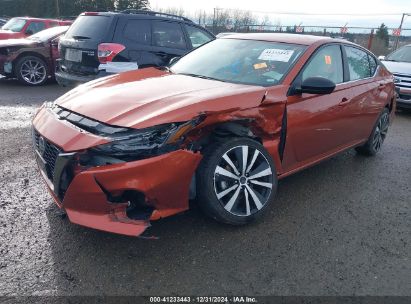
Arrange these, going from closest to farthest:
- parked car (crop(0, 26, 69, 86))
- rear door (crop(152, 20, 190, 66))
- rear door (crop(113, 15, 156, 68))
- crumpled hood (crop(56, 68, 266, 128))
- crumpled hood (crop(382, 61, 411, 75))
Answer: crumpled hood (crop(56, 68, 266, 128)), rear door (crop(113, 15, 156, 68)), rear door (crop(152, 20, 190, 66)), crumpled hood (crop(382, 61, 411, 75)), parked car (crop(0, 26, 69, 86))

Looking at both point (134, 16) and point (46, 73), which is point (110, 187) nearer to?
point (134, 16)

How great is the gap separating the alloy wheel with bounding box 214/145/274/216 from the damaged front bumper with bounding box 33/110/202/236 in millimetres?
324

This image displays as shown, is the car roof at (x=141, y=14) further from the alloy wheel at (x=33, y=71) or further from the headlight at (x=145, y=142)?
the headlight at (x=145, y=142)

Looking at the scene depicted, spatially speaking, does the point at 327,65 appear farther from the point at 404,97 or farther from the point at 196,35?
the point at 404,97

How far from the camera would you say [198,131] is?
296 centimetres

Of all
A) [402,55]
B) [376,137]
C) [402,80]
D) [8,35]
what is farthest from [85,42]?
[402,55]

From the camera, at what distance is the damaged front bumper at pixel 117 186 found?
2621 mm

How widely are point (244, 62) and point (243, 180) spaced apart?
1356 mm

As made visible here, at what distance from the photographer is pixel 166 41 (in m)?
7.43

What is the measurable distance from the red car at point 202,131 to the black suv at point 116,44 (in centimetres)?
250

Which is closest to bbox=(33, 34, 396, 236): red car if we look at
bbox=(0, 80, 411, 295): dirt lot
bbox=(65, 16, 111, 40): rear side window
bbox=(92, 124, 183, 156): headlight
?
bbox=(92, 124, 183, 156): headlight

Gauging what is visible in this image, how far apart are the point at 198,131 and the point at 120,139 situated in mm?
616

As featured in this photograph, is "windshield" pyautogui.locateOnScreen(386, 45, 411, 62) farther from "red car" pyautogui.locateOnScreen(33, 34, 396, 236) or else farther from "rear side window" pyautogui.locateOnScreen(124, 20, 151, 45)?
"rear side window" pyautogui.locateOnScreen(124, 20, 151, 45)

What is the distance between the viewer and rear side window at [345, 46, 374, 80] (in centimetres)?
A: 460
